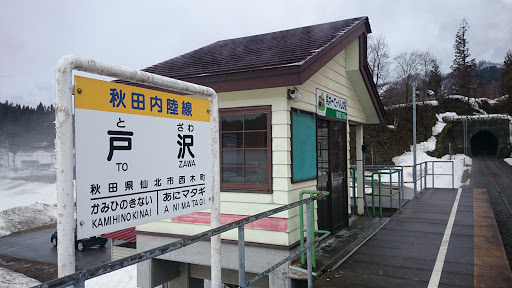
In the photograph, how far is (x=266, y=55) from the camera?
629 cm

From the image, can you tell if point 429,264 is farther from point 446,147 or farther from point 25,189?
point 25,189

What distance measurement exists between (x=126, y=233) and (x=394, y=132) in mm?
33342

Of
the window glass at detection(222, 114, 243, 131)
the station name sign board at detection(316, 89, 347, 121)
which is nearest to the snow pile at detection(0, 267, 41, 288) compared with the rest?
the window glass at detection(222, 114, 243, 131)

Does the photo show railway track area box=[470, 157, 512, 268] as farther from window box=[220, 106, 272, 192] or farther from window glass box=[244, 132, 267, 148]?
window glass box=[244, 132, 267, 148]

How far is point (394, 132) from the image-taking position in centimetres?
3612

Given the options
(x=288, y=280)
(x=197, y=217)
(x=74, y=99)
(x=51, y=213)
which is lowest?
(x=51, y=213)

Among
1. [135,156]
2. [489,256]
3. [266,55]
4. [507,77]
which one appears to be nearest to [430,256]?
[489,256]

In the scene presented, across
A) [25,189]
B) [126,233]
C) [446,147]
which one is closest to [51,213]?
[25,189]

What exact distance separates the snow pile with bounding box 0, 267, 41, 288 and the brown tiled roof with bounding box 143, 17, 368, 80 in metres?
14.5

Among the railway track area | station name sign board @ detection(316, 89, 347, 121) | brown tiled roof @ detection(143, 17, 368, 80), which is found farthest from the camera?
the railway track area

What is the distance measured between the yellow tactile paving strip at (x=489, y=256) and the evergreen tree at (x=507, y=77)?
153 ft

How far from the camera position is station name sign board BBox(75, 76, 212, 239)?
1993 millimetres

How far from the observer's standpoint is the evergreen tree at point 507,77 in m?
46.6

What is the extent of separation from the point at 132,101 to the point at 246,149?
3.69 meters
